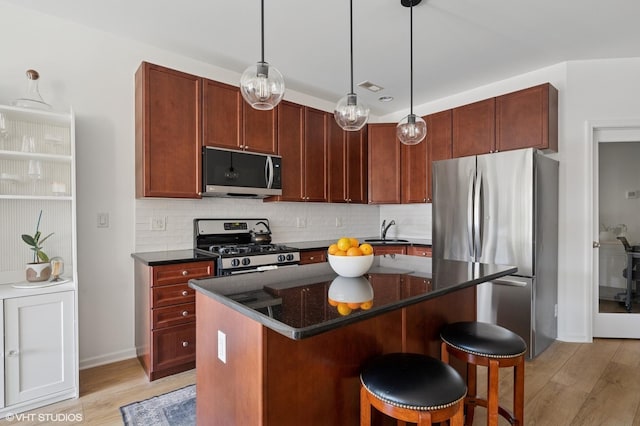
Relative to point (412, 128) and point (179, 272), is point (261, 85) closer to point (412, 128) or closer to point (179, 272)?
point (412, 128)

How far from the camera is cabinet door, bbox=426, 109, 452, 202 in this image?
394cm

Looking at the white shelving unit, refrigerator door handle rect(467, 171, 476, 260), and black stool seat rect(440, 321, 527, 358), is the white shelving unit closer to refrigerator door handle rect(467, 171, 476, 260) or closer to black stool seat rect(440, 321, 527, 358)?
black stool seat rect(440, 321, 527, 358)

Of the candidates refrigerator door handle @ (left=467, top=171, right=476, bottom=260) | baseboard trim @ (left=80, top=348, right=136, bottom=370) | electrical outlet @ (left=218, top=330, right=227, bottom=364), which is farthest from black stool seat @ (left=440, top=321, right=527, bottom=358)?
baseboard trim @ (left=80, top=348, right=136, bottom=370)

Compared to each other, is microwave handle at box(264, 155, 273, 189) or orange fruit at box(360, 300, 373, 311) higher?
microwave handle at box(264, 155, 273, 189)

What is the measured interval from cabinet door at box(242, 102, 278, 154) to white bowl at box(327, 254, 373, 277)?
200 centimetres

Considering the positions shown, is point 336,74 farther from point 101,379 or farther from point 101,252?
point 101,379

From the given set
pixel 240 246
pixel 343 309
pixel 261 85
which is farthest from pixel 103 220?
pixel 343 309

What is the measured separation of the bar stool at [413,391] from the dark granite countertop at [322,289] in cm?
27

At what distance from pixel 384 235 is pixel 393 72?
6.85 ft

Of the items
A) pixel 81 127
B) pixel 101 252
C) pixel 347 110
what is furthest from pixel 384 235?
pixel 81 127

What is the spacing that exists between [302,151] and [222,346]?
2709mm

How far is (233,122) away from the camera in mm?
3221

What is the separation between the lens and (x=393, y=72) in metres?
3.54

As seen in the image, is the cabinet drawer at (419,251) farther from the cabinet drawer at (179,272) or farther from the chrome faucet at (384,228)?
the cabinet drawer at (179,272)
